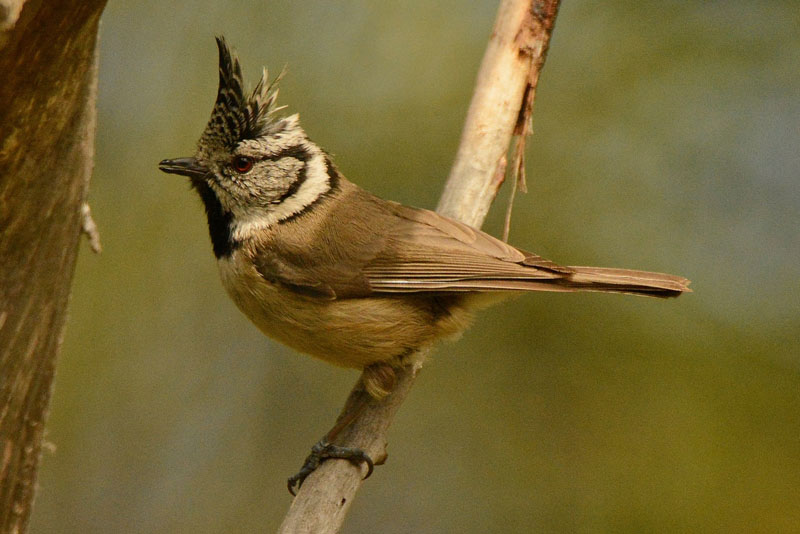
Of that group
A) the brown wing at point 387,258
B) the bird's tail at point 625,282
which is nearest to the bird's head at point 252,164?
the brown wing at point 387,258

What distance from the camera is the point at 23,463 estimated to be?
2.59 meters

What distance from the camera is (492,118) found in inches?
133

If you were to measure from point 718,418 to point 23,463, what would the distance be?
3.07 meters

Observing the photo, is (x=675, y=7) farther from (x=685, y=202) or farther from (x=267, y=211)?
(x=267, y=211)

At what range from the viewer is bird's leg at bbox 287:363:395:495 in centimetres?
294

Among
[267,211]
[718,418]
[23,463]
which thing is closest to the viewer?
[23,463]

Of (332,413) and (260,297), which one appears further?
(332,413)

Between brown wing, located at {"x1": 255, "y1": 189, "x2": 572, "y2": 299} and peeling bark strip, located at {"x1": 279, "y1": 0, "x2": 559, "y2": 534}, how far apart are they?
0.22 m

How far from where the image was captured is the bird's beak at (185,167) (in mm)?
3258

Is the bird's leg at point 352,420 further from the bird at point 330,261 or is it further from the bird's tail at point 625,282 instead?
the bird's tail at point 625,282

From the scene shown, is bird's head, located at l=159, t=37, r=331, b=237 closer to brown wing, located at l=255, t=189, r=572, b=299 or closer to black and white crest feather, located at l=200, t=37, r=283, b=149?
black and white crest feather, located at l=200, t=37, r=283, b=149

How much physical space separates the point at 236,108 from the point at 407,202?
1.98 m

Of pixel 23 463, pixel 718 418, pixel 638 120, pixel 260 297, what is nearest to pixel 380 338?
pixel 260 297

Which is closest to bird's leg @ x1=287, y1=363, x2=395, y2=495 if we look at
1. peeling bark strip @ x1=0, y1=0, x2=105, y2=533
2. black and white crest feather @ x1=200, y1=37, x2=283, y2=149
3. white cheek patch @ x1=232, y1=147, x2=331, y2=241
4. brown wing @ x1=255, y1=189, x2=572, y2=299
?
brown wing @ x1=255, y1=189, x2=572, y2=299
